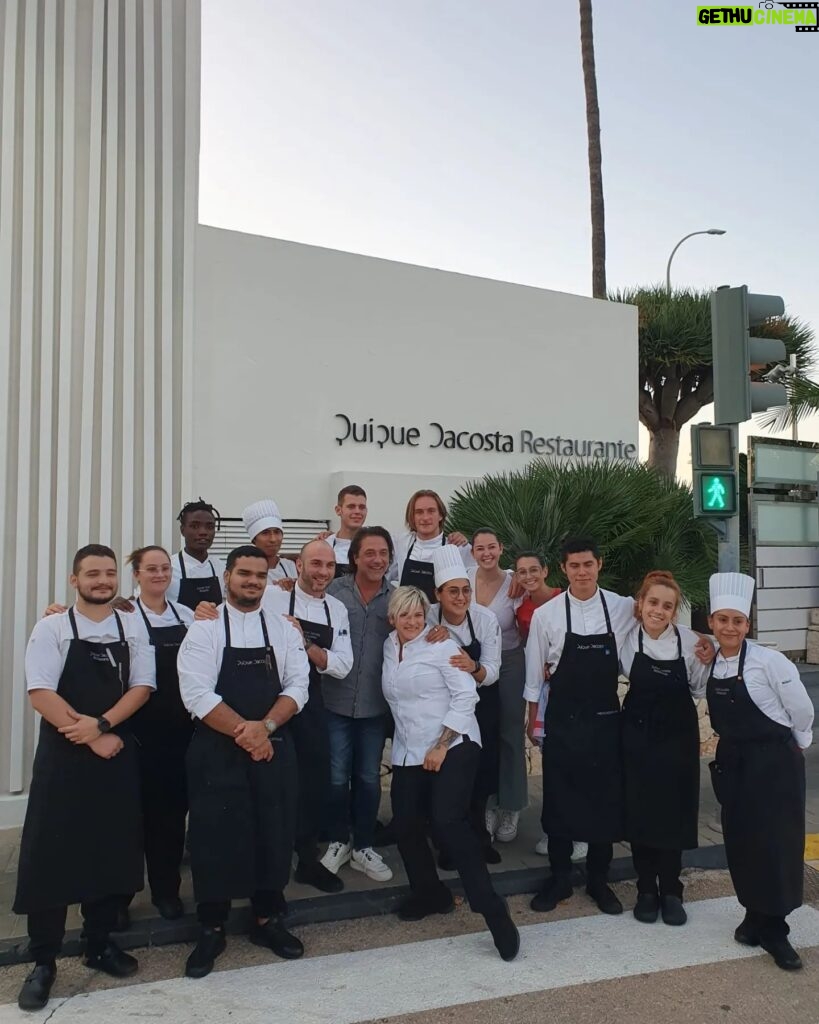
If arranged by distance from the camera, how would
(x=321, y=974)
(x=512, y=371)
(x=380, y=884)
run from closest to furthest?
(x=321, y=974) < (x=380, y=884) < (x=512, y=371)

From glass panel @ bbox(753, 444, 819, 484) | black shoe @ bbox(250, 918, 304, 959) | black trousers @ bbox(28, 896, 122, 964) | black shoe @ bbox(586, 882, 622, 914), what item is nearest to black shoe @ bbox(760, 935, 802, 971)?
black shoe @ bbox(586, 882, 622, 914)

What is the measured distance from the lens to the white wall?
9062mm

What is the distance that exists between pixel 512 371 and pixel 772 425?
5.91 meters

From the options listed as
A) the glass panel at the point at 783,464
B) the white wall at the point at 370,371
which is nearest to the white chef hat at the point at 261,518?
the white wall at the point at 370,371

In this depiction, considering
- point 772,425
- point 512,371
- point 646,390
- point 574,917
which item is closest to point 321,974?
point 574,917

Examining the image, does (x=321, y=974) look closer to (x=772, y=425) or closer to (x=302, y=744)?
(x=302, y=744)

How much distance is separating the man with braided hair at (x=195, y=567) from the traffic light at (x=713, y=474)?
3.03 m

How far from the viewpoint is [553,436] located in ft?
36.7

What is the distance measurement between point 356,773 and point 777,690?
7.29ft

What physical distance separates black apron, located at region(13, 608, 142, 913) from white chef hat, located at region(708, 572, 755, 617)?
2.73 meters

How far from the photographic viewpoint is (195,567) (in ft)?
16.1

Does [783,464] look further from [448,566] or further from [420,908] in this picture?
[420,908]

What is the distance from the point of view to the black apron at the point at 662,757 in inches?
165

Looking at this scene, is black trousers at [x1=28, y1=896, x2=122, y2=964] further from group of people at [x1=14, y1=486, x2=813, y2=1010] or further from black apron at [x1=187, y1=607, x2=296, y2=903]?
black apron at [x1=187, y1=607, x2=296, y2=903]
